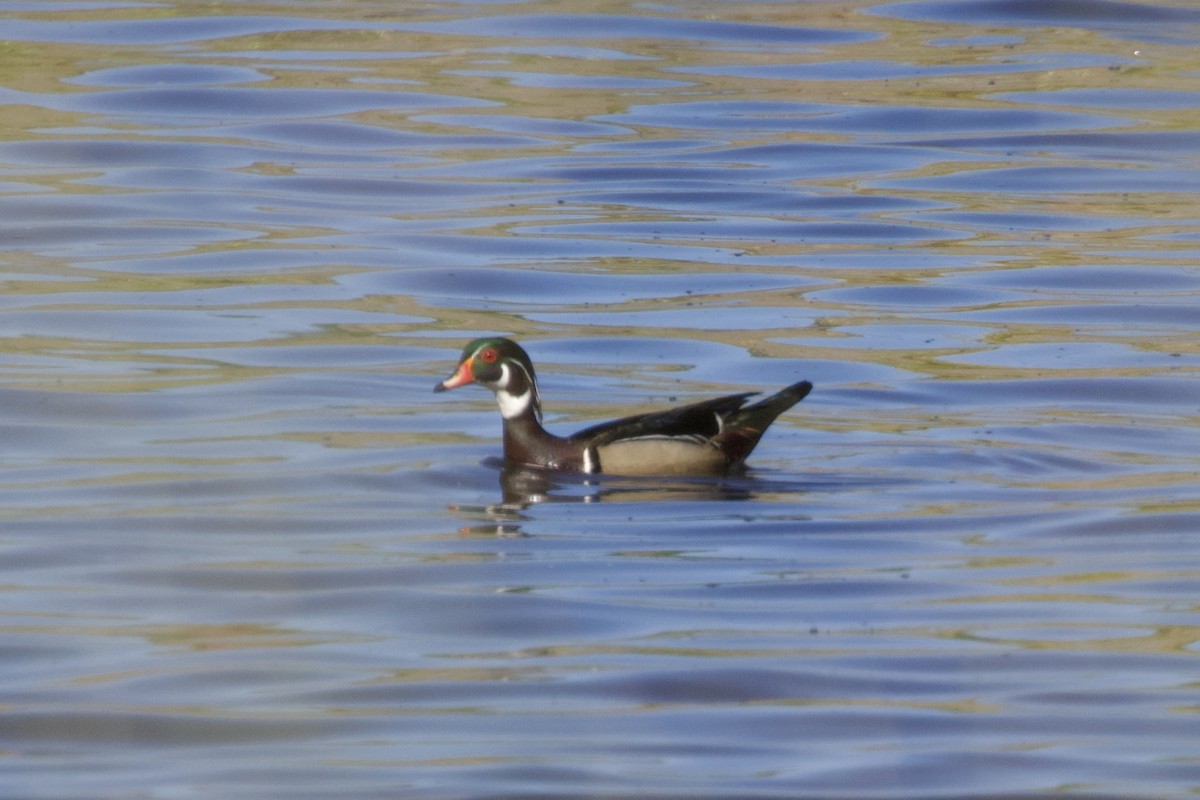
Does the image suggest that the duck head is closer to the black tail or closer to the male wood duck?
the male wood duck

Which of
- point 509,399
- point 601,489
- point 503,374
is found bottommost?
point 601,489

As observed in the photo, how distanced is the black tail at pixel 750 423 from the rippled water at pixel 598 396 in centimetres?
28

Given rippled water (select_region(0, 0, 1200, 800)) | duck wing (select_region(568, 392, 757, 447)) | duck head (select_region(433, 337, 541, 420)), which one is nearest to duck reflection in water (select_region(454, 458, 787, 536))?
rippled water (select_region(0, 0, 1200, 800))

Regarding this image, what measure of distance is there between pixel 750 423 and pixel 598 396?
1.86 meters

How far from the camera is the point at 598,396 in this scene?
44.8ft

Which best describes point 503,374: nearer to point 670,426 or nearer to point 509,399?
point 509,399

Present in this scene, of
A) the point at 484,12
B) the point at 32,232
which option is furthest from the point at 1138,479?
the point at 484,12

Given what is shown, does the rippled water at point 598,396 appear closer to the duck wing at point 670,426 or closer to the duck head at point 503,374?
the duck wing at point 670,426

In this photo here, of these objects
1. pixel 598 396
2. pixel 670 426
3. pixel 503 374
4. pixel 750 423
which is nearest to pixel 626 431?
pixel 670 426

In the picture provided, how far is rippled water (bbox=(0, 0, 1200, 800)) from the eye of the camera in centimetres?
743

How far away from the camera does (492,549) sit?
396 inches

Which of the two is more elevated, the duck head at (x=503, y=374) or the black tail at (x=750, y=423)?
the duck head at (x=503, y=374)

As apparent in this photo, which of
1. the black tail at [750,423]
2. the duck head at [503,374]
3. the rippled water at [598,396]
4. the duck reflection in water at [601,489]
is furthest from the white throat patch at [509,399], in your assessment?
the black tail at [750,423]

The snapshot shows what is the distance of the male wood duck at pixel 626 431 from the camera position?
1167cm
